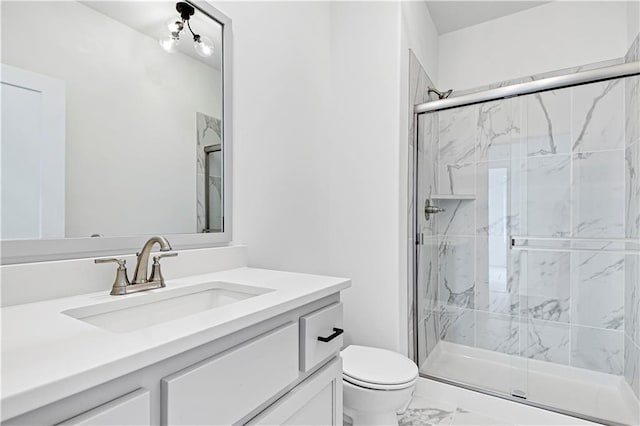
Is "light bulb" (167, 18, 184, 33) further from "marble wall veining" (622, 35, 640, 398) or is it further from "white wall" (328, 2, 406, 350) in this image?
"marble wall veining" (622, 35, 640, 398)

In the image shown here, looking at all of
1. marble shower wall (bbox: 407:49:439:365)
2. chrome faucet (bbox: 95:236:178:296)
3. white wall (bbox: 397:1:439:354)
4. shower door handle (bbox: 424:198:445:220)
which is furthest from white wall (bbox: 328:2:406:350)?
chrome faucet (bbox: 95:236:178:296)

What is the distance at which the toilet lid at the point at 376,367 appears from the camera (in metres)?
1.42

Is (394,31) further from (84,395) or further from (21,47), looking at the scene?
(84,395)

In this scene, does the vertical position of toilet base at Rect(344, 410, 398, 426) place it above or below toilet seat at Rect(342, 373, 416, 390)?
below

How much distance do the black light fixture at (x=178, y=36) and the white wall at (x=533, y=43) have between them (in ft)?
6.70

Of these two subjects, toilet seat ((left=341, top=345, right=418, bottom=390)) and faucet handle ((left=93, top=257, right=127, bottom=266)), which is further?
toilet seat ((left=341, top=345, right=418, bottom=390))

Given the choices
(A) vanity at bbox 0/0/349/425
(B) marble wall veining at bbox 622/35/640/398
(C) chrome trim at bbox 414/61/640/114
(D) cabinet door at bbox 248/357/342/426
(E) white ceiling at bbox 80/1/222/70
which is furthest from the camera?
(B) marble wall veining at bbox 622/35/640/398

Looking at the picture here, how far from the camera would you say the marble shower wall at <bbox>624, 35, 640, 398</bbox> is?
70.3 inches

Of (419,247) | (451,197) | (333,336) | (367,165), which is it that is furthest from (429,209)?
(333,336)

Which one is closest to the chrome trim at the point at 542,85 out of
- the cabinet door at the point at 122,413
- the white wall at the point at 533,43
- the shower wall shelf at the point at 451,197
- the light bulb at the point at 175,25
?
the shower wall shelf at the point at 451,197

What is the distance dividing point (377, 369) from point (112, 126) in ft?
4.48

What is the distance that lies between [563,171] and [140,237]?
2072mm

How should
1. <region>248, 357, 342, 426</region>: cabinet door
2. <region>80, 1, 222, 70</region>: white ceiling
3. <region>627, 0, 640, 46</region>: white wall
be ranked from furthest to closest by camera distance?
<region>627, 0, 640, 46</region>: white wall
<region>80, 1, 222, 70</region>: white ceiling
<region>248, 357, 342, 426</region>: cabinet door

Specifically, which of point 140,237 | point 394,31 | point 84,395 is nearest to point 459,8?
point 394,31
